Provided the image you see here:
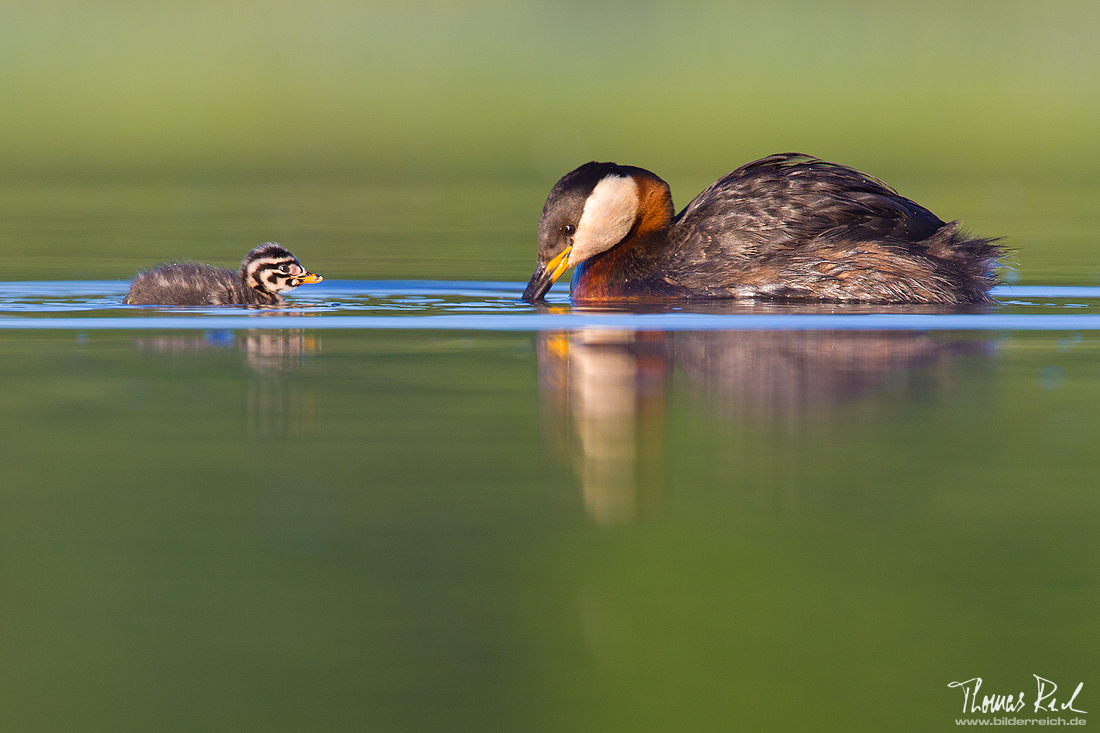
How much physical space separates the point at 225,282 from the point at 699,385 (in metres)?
4.74

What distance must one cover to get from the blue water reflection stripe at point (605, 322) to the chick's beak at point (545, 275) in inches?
37.3

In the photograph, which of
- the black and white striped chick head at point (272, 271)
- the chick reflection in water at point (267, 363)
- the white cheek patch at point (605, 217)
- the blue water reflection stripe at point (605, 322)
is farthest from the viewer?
the white cheek patch at point (605, 217)

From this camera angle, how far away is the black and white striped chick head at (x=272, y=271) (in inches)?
436

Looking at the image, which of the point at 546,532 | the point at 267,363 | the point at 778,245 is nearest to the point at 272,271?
the point at 267,363

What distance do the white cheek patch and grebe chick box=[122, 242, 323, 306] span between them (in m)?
1.85

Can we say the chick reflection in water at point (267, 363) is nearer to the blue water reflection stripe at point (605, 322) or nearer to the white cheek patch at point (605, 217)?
the blue water reflection stripe at point (605, 322)

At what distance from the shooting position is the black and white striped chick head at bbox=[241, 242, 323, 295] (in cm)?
1109

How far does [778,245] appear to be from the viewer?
35.5 ft

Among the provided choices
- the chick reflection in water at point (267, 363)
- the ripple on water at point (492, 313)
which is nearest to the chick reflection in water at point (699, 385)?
the ripple on water at point (492, 313)

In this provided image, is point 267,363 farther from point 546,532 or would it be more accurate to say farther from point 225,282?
→ point 546,532

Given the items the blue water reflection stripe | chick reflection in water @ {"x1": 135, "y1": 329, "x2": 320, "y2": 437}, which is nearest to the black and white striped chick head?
the blue water reflection stripe

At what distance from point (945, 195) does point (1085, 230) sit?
864cm

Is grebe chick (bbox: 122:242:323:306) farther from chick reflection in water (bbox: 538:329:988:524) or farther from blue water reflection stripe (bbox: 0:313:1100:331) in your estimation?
chick reflection in water (bbox: 538:329:988:524)

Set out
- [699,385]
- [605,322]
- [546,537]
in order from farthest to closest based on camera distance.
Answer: [605,322] → [699,385] → [546,537]
